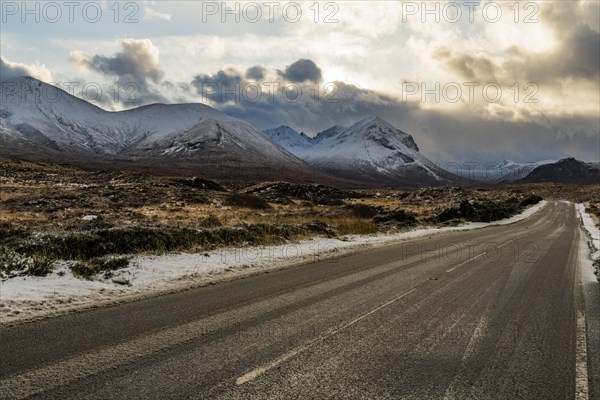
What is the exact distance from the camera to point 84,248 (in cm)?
1300

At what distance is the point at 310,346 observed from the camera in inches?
249

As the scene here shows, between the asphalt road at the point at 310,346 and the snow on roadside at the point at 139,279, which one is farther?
the snow on roadside at the point at 139,279

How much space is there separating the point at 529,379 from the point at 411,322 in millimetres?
2441

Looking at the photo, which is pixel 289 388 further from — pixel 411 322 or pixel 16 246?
pixel 16 246

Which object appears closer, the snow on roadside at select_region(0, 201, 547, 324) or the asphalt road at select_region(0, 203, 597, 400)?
the asphalt road at select_region(0, 203, 597, 400)

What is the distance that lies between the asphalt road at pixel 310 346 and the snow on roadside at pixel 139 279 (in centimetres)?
81

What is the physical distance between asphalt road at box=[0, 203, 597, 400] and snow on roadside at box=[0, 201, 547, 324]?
2.66ft

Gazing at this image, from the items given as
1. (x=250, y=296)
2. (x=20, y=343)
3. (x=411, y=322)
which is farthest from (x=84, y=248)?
(x=411, y=322)

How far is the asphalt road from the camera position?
4973 millimetres

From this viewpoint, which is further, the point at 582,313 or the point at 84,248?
the point at 84,248

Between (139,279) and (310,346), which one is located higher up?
(139,279)

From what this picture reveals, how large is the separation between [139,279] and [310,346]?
6149mm

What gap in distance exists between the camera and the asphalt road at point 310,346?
4.97m

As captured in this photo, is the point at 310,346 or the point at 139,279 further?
the point at 139,279
